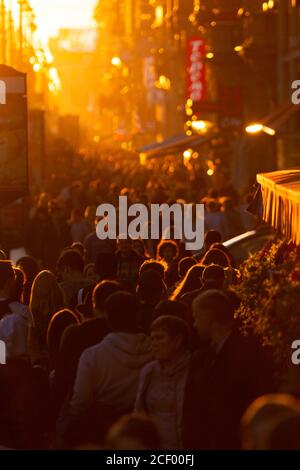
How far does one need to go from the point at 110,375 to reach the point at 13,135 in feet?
41.3

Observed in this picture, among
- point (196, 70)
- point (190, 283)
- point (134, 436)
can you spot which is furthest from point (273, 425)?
point (196, 70)

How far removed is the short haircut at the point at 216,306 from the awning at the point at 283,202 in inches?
79.3

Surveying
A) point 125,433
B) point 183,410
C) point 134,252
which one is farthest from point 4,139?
point 125,433

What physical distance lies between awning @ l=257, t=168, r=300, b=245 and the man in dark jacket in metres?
2.03

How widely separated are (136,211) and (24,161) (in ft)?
19.6

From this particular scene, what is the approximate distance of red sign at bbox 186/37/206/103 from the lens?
206 feet

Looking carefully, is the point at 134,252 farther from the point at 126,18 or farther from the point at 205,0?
the point at 126,18

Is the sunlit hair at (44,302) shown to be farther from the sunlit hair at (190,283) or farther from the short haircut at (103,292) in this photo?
the short haircut at (103,292)

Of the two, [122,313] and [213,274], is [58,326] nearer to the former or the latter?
[122,313]

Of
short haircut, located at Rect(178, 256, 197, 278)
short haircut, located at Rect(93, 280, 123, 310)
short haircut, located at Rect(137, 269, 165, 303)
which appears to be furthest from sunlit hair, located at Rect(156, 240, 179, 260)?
short haircut, located at Rect(93, 280, 123, 310)

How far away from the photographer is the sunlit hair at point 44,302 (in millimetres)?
12422

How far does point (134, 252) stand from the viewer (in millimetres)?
16781

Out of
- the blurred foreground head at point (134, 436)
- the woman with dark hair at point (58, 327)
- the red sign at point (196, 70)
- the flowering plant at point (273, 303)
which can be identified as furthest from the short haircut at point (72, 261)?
the red sign at point (196, 70)

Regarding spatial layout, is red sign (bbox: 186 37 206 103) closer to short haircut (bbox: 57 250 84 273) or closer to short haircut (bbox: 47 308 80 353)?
short haircut (bbox: 57 250 84 273)
